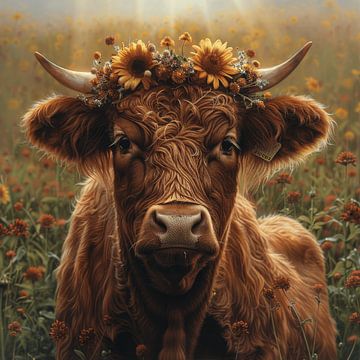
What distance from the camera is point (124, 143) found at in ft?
17.8

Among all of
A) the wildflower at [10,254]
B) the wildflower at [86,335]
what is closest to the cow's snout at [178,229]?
the wildflower at [86,335]

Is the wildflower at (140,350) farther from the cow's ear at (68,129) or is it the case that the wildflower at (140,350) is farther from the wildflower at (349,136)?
the wildflower at (349,136)

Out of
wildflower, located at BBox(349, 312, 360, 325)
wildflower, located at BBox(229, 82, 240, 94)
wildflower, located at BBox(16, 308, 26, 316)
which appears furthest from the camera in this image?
wildflower, located at BBox(16, 308, 26, 316)

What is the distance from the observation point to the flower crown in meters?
5.40

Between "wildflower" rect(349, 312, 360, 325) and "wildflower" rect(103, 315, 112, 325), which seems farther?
"wildflower" rect(349, 312, 360, 325)

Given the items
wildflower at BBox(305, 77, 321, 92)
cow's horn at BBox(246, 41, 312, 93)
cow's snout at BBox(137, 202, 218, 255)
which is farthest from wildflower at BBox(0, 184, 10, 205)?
wildflower at BBox(305, 77, 321, 92)

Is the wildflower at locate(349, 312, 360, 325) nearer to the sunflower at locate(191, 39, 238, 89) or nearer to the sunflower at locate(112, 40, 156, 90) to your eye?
the sunflower at locate(191, 39, 238, 89)

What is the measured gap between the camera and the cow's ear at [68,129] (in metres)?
5.64

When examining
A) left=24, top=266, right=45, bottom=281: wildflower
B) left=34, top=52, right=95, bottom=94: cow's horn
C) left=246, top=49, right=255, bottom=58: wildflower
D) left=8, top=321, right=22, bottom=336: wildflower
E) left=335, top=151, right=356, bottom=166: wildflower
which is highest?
left=246, top=49, right=255, bottom=58: wildflower

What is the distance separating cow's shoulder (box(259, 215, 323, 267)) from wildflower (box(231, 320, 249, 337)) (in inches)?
46.0

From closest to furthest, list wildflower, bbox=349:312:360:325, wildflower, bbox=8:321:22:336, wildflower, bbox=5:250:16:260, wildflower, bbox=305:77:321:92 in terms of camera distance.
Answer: wildflower, bbox=349:312:360:325
wildflower, bbox=8:321:22:336
wildflower, bbox=5:250:16:260
wildflower, bbox=305:77:321:92

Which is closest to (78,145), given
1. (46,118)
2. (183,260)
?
(46,118)

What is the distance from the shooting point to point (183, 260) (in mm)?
5059

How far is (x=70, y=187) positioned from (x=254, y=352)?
2260mm
